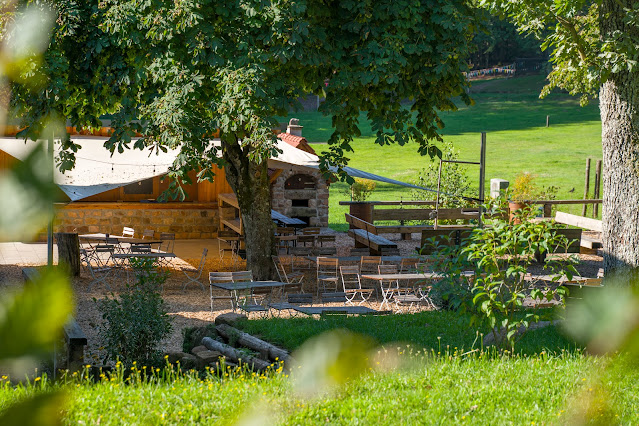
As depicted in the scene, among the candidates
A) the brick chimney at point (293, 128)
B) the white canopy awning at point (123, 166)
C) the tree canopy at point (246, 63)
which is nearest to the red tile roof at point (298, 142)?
the brick chimney at point (293, 128)

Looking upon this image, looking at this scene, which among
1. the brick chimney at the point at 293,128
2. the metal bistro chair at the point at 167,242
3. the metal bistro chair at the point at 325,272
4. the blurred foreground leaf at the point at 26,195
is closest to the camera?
the blurred foreground leaf at the point at 26,195

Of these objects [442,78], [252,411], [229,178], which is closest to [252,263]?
[229,178]

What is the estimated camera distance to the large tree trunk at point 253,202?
12797mm

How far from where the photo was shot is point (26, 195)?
0.73 feet

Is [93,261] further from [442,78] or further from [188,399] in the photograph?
[188,399]

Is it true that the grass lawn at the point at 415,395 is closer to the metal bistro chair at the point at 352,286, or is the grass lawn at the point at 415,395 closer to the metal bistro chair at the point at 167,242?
the metal bistro chair at the point at 352,286

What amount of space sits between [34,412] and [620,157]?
10.2 m

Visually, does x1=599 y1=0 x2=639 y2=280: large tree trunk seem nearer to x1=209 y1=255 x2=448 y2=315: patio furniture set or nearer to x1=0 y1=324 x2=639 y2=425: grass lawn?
x1=209 y1=255 x2=448 y2=315: patio furniture set

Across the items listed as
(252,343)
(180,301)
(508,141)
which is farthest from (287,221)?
(508,141)

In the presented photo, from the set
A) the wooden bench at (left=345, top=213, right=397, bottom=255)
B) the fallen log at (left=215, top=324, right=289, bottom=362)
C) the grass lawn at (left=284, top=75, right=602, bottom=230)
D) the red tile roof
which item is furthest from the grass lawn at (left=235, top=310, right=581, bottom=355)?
the grass lawn at (left=284, top=75, right=602, bottom=230)

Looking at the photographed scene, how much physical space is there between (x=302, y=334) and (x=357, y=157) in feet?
121

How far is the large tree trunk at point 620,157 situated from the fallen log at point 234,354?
5.26 meters

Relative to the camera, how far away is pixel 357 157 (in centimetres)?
4412

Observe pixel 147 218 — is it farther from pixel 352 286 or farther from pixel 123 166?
pixel 352 286
